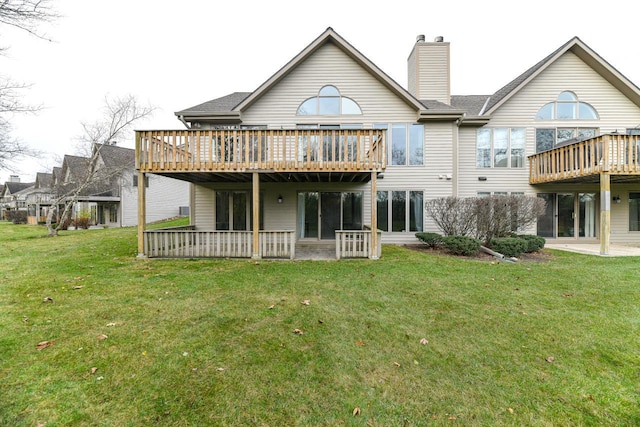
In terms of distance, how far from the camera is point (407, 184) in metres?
11.1

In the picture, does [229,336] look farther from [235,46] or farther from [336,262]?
[235,46]

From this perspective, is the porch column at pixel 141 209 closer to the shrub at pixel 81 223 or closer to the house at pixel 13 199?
the shrub at pixel 81 223

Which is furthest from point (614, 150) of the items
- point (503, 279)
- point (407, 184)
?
point (503, 279)

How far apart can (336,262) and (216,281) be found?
125 inches

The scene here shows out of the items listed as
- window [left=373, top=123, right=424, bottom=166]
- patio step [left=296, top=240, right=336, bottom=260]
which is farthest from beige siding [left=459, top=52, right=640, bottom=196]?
patio step [left=296, top=240, right=336, bottom=260]

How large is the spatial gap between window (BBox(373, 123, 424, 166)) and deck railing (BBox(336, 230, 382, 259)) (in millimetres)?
4410

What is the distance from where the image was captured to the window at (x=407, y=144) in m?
11.1

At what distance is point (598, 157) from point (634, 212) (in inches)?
217

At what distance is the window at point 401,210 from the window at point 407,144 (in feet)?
4.23

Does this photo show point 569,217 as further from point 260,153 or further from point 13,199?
point 13,199

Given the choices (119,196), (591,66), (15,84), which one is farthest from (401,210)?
(119,196)

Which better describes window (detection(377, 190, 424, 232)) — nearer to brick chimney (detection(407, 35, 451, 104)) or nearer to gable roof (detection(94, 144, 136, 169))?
brick chimney (detection(407, 35, 451, 104))

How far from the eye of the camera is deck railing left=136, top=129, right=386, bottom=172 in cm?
784

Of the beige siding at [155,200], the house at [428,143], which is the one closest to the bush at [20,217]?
the beige siding at [155,200]
